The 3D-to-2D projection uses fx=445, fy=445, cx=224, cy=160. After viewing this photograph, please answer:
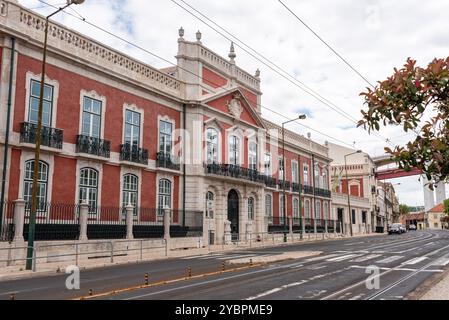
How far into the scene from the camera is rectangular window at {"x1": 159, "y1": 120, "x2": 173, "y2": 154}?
29.5 m

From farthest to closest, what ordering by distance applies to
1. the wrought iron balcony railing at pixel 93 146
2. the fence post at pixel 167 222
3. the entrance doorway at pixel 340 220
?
the entrance doorway at pixel 340 220 < the fence post at pixel 167 222 < the wrought iron balcony railing at pixel 93 146

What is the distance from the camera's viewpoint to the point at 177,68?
32.5m

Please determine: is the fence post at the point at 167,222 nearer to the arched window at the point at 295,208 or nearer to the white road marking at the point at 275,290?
the white road marking at the point at 275,290

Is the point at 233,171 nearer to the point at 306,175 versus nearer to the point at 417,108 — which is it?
the point at 306,175

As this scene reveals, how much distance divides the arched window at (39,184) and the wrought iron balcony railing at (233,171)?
12.6 m

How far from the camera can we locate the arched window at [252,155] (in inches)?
1512

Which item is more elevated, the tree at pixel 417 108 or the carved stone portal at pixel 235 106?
the carved stone portal at pixel 235 106

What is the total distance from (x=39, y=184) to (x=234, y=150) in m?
18.0

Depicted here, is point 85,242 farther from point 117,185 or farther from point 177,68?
point 177,68

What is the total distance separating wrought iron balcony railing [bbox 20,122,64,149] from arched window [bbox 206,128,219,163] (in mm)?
12498

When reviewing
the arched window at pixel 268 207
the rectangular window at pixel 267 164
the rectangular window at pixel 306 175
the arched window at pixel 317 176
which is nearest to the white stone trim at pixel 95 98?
the rectangular window at pixel 267 164

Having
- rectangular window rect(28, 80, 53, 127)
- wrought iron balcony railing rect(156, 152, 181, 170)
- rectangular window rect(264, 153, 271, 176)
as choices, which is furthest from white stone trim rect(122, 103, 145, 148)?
rectangular window rect(264, 153, 271, 176)

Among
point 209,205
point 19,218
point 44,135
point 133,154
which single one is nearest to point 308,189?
point 209,205
